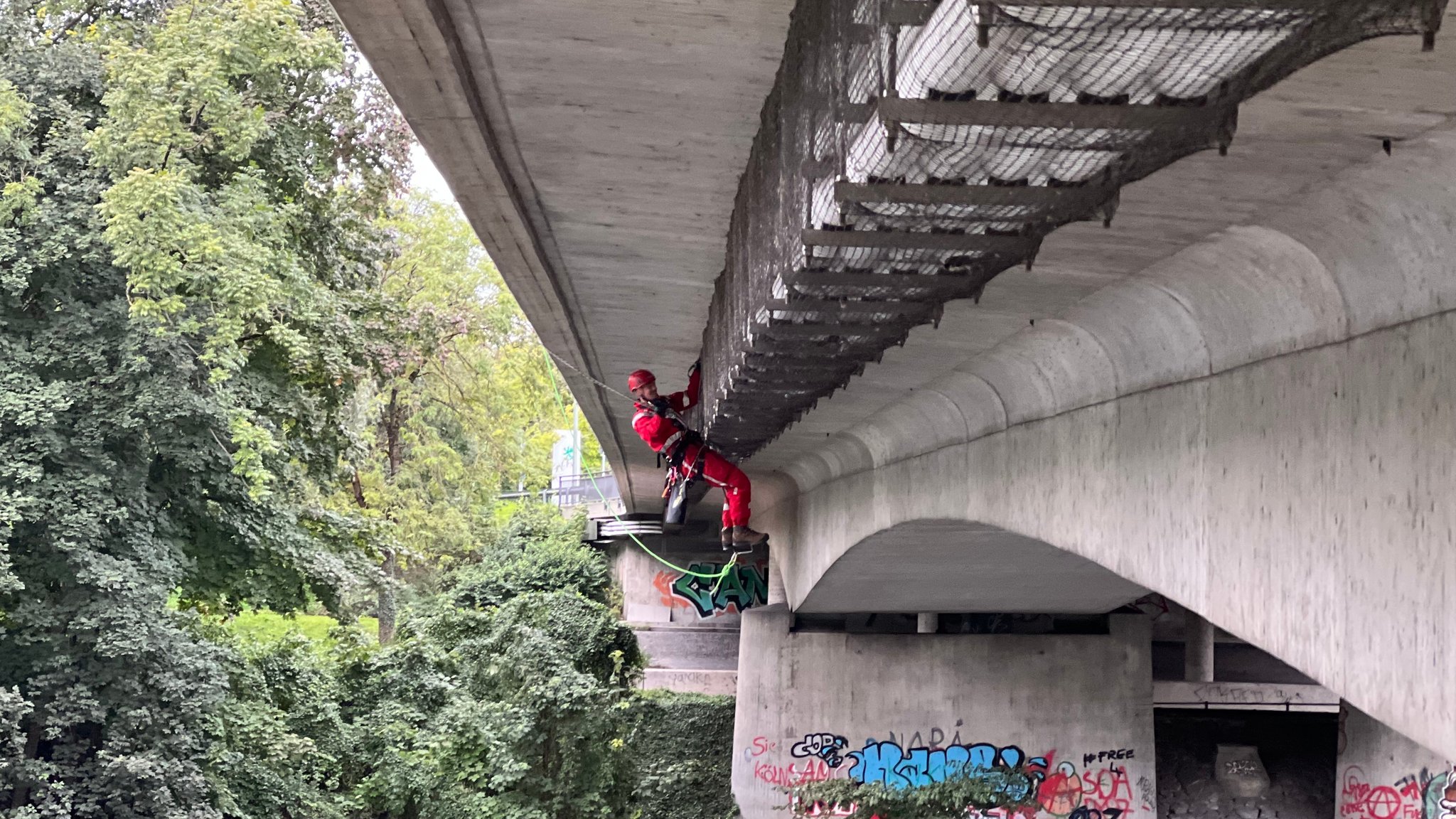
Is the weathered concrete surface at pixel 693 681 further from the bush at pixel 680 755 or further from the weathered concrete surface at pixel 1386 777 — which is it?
the weathered concrete surface at pixel 1386 777

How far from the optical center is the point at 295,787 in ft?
70.0

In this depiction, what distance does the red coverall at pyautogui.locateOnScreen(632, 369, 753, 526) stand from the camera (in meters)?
11.3

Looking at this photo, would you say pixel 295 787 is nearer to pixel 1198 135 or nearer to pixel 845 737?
pixel 845 737

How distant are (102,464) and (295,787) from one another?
6.31 meters

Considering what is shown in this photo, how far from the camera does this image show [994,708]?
2281 cm

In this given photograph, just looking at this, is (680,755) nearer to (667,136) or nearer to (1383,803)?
(1383,803)

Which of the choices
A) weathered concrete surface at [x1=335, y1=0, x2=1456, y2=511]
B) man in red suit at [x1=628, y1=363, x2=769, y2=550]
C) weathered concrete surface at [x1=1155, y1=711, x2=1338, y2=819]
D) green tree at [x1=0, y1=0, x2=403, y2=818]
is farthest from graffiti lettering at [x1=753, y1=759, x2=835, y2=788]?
weathered concrete surface at [x1=335, y1=0, x2=1456, y2=511]

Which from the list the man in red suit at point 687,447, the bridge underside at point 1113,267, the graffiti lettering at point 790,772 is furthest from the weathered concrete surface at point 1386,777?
the bridge underside at point 1113,267

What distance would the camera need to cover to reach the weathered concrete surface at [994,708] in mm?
22422

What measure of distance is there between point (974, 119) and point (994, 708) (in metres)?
21.1

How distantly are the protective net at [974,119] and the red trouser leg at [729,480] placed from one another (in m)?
6.33

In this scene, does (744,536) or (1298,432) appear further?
(744,536)

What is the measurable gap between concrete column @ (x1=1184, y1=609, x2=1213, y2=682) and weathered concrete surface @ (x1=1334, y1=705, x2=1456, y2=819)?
2.46 m

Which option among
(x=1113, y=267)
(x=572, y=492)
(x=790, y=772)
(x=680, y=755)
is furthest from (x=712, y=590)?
(x=1113, y=267)
